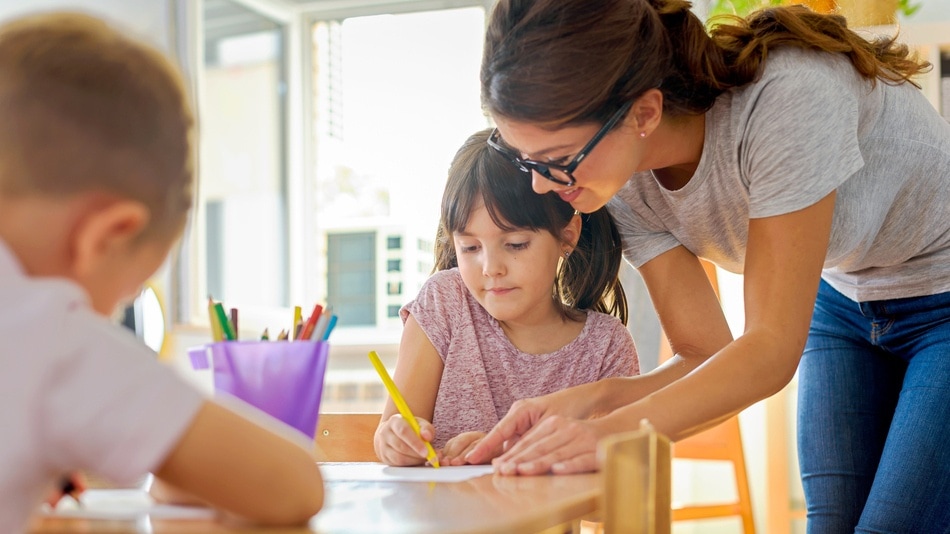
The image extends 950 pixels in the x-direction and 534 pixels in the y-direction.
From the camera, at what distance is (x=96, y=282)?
56 cm

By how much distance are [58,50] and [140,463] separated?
246mm

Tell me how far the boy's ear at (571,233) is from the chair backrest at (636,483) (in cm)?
73

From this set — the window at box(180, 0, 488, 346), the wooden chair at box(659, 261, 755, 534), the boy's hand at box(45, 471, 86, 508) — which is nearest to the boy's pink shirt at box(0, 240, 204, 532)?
the boy's hand at box(45, 471, 86, 508)

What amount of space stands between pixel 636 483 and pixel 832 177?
61cm

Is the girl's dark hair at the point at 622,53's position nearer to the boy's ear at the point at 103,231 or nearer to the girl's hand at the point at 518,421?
the girl's hand at the point at 518,421

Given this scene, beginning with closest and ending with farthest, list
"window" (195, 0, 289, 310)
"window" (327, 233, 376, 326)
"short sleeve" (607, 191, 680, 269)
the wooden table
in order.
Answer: the wooden table
"short sleeve" (607, 191, 680, 269)
"window" (195, 0, 289, 310)
"window" (327, 233, 376, 326)

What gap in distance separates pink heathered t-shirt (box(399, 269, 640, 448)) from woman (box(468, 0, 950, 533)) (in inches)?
4.4

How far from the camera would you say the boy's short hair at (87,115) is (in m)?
0.53

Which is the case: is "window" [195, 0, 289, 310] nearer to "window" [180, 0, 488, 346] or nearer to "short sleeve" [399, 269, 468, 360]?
"window" [180, 0, 488, 346]

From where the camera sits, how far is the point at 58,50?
549 mm

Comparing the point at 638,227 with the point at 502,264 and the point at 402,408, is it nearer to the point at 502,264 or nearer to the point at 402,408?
the point at 502,264

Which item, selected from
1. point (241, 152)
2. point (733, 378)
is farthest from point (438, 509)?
point (241, 152)

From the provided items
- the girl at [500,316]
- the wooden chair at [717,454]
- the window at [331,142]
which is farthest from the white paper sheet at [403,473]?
the window at [331,142]

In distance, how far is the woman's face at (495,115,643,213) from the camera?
1.18 metres
